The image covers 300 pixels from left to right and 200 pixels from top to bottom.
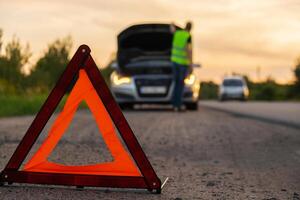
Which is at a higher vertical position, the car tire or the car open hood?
the car open hood

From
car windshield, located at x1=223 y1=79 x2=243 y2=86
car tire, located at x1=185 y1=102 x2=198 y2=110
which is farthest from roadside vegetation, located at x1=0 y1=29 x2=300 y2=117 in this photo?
car windshield, located at x1=223 y1=79 x2=243 y2=86

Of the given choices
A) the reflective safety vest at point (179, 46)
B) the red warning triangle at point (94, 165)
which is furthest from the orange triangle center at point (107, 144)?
the reflective safety vest at point (179, 46)

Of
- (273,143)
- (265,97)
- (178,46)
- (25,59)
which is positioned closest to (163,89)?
(178,46)

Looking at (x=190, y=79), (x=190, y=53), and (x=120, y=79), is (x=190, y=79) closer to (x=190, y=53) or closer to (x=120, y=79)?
(x=190, y=53)

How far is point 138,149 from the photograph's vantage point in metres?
4.96

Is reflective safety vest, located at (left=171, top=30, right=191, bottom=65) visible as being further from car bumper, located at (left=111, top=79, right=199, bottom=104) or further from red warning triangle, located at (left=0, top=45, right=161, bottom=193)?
red warning triangle, located at (left=0, top=45, right=161, bottom=193)

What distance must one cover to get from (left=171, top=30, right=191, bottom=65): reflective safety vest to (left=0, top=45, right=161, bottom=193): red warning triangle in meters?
13.2

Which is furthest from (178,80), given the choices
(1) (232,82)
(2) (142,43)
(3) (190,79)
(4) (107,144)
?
(1) (232,82)

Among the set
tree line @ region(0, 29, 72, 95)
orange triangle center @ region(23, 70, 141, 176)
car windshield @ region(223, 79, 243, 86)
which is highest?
orange triangle center @ region(23, 70, 141, 176)

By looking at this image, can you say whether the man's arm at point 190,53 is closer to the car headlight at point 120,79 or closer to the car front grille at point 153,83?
the car front grille at point 153,83

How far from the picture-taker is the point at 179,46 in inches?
723

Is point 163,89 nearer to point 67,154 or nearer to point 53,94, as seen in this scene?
point 67,154

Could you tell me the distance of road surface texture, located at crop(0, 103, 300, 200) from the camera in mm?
4988

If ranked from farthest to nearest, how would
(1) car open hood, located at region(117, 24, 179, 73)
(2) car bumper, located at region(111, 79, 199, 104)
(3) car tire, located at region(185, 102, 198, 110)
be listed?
(3) car tire, located at region(185, 102, 198, 110)
(1) car open hood, located at region(117, 24, 179, 73)
(2) car bumper, located at region(111, 79, 199, 104)
